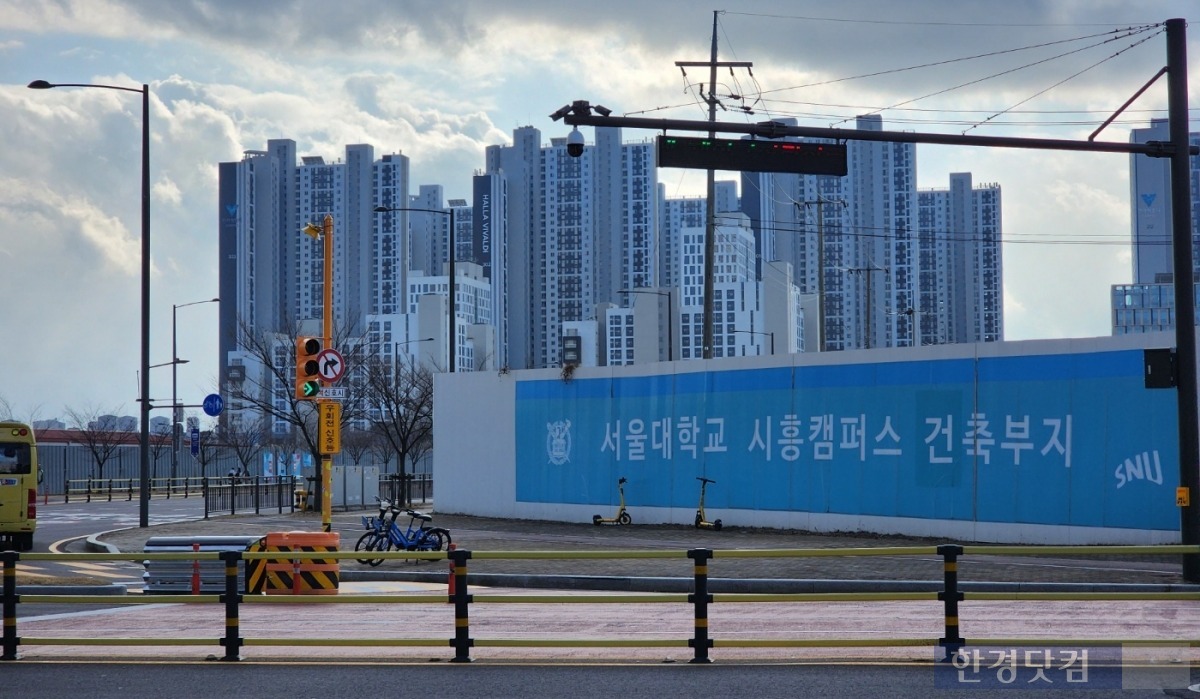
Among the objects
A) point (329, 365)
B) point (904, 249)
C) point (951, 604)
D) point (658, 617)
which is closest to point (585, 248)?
point (904, 249)

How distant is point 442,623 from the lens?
607 inches

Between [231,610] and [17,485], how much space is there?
63.2 feet

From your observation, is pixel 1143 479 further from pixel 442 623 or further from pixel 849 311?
pixel 849 311

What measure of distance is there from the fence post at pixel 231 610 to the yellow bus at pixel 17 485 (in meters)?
18.5

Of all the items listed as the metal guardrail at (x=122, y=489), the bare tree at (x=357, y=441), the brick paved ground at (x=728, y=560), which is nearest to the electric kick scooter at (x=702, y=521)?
the brick paved ground at (x=728, y=560)

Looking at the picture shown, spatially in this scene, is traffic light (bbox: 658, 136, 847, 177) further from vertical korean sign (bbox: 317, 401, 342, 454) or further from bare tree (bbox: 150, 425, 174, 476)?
bare tree (bbox: 150, 425, 174, 476)

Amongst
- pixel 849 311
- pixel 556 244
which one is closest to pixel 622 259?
pixel 556 244

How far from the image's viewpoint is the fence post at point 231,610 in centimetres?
1202

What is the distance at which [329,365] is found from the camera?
66.9ft

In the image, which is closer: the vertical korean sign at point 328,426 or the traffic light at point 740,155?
the traffic light at point 740,155

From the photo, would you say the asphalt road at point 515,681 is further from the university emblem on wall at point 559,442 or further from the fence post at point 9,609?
the university emblem on wall at point 559,442

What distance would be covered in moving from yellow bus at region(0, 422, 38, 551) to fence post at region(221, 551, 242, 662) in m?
18.5

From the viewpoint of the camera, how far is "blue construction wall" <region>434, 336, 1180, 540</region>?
83.0ft

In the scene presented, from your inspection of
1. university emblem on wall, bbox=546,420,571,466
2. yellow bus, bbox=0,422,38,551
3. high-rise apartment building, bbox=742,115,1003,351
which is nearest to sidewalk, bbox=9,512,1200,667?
university emblem on wall, bbox=546,420,571,466
